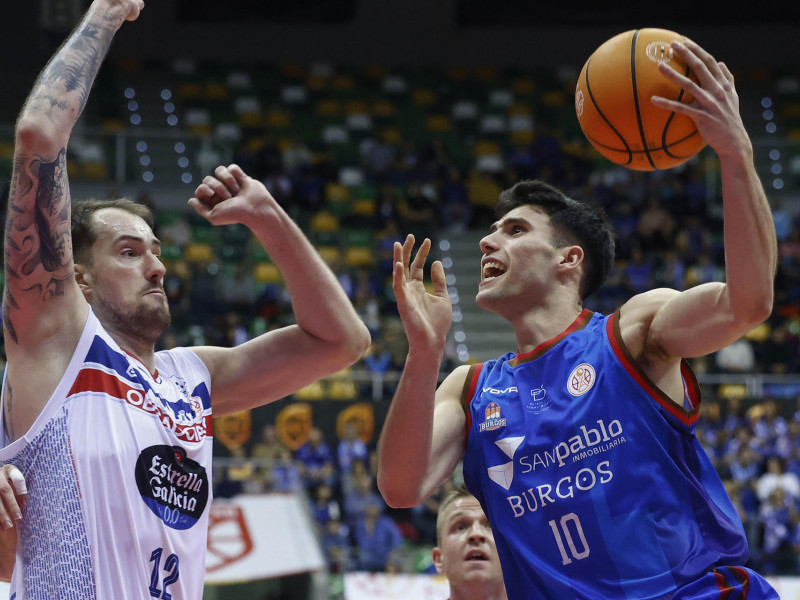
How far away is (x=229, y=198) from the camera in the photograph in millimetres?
3537

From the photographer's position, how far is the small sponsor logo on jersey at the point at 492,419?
12.5ft

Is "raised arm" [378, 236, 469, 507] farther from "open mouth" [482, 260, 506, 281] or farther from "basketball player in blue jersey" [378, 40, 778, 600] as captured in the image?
"open mouth" [482, 260, 506, 281]

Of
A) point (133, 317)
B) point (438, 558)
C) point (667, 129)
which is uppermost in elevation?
point (667, 129)

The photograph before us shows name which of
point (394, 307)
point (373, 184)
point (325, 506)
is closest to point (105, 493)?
point (325, 506)

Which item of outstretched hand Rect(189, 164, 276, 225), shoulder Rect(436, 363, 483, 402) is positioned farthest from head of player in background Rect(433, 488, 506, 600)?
outstretched hand Rect(189, 164, 276, 225)

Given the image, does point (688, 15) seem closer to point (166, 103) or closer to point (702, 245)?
point (702, 245)

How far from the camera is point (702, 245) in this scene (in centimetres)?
1841

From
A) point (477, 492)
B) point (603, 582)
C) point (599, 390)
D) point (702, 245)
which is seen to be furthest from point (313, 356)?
point (702, 245)

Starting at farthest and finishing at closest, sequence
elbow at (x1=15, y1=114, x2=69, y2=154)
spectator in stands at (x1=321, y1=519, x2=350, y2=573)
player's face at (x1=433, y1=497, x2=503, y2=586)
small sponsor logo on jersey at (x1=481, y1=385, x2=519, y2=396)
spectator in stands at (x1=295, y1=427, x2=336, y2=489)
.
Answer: spectator in stands at (x1=295, y1=427, x2=336, y2=489) → spectator in stands at (x1=321, y1=519, x2=350, y2=573) → player's face at (x1=433, y1=497, x2=503, y2=586) → small sponsor logo on jersey at (x1=481, y1=385, x2=519, y2=396) → elbow at (x1=15, y1=114, x2=69, y2=154)

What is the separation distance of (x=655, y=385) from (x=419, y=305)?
0.87 meters

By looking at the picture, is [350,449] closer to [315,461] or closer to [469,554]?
[315,461]

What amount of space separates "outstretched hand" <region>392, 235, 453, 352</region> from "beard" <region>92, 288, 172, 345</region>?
82 centimetres

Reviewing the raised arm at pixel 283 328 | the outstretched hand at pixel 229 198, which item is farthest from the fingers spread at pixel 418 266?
the outstretched hand at pixel 229 198

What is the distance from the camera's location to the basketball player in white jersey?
3111 millimetres
